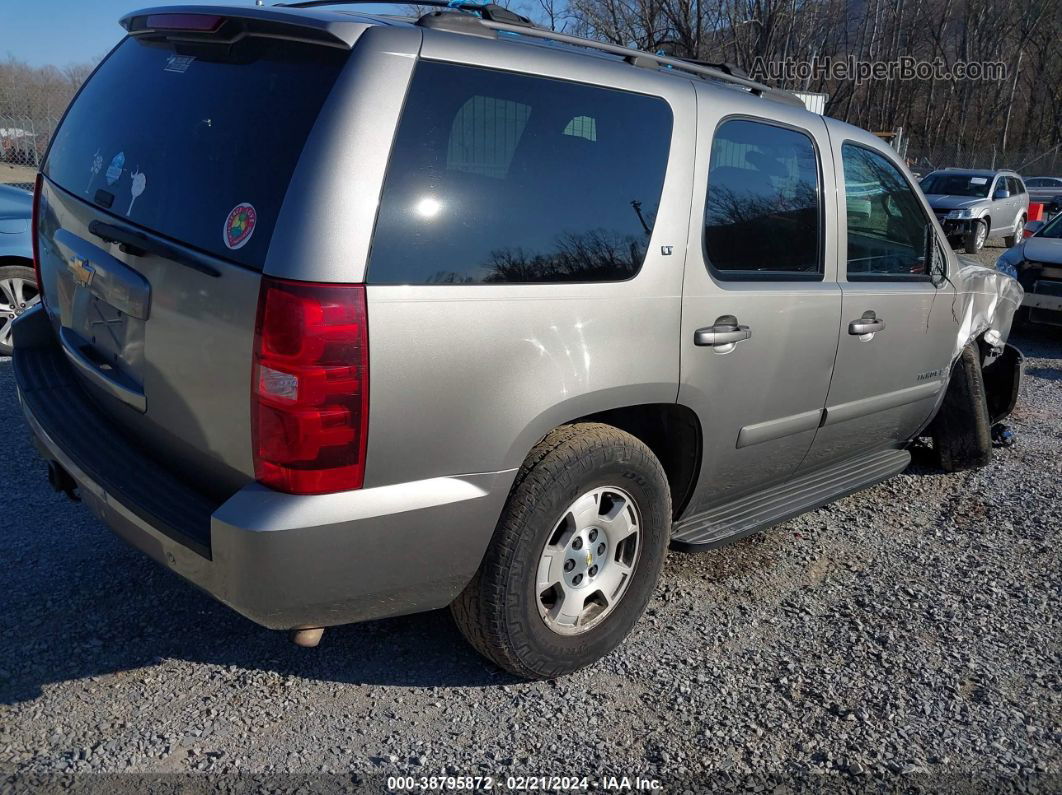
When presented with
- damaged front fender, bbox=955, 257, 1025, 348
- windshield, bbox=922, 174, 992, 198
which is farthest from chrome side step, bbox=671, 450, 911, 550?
windshield, bbox=922, 174, 992, 198

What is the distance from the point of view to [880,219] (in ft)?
13.0

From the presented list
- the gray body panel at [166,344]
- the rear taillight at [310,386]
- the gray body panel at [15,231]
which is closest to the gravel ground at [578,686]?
the gray body panel at [166,344]

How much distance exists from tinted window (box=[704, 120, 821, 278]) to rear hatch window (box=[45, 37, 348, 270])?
1464mm

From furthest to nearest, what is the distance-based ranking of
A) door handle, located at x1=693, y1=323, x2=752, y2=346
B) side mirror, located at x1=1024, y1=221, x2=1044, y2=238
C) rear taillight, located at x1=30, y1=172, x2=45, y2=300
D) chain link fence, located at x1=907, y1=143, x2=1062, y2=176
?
chain link fence, located at x1=907, y1=143, x2=1062, y2=176 < side mirror, located at x1=1024, y1=221, x2=1044, y2=238 < rear taillight, located at x1=30, y1=172, x2=45, y2=300 < door handle, located at x1=693, y1=323, x2=752, y2=346

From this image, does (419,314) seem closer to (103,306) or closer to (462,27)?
(462,27)

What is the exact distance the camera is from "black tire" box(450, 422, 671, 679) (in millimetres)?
2529

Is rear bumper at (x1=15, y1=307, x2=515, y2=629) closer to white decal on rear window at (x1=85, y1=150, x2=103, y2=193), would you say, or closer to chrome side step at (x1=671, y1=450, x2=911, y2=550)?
white decal on rear window at (x1=85, y1=150, x2=103, y2=193)

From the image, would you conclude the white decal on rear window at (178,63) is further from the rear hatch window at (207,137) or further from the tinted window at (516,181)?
the tinted window at (516,181)

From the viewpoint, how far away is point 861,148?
3893 mm

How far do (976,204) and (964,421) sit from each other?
15458mm

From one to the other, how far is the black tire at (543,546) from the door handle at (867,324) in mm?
1265

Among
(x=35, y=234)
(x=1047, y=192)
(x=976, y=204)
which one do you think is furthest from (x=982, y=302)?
(x=1047, y=192)

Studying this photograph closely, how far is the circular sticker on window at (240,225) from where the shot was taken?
2164 millimetres

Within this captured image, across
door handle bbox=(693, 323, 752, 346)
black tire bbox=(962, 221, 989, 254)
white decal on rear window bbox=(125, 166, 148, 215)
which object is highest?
white decal on rear window bbox=(125, 166, 148, 215)
